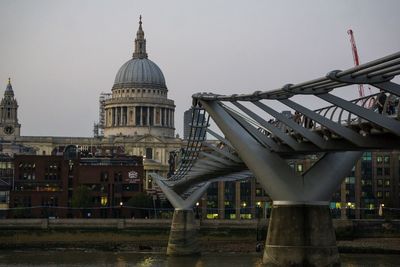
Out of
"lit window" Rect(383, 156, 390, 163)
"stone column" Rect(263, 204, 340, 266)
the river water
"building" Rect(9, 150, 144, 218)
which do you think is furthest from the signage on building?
"stone column" Rect(263, 204, 340, 266)

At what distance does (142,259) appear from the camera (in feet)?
266

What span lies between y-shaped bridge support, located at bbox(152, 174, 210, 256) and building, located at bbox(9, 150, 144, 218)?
3700cm

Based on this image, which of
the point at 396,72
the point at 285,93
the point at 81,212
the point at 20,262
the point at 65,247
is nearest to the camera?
the point at 396,72

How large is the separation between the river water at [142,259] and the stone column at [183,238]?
4.48 ft

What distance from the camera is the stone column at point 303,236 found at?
139ft

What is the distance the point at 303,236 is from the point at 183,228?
45880 millimetres

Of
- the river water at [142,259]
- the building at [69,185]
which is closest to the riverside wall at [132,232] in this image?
the river water at [142,259]

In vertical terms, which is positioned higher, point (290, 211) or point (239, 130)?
point (239, 130)

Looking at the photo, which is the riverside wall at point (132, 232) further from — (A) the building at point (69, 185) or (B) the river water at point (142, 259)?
(A) the building at point (69, 185)

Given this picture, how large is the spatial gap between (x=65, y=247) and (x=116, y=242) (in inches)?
273

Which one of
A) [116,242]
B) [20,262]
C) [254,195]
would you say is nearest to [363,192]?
[254,195]

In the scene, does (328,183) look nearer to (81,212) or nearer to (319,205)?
(319,205)

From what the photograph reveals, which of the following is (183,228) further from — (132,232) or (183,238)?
(132,232)

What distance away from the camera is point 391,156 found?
134m
